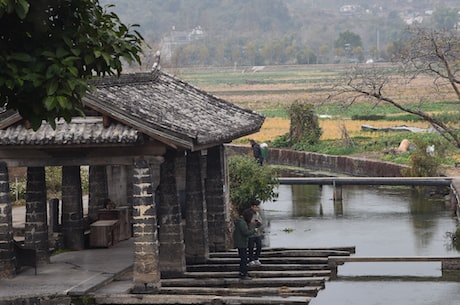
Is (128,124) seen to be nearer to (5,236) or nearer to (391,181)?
(5,236)

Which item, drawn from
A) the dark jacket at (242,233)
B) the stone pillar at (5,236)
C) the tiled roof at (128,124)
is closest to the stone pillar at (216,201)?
the tiled roof at (128,124)

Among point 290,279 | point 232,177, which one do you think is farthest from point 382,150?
point 290,279

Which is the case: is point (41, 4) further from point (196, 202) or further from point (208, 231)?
point (208, 231)

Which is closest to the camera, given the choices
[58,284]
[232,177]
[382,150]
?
[58,284]

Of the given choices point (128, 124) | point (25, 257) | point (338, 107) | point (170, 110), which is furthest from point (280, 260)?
point (338, 107)

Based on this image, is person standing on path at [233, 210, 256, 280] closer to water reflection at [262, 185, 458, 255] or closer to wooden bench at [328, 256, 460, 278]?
wooden bench at [328, 256, 460, 278]

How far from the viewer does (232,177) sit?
3152 centimetres

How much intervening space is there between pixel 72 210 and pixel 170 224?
347 centimetres

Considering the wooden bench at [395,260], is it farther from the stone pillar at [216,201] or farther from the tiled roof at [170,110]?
the tiled roof at [170,110]

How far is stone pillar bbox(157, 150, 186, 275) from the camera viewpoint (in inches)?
830

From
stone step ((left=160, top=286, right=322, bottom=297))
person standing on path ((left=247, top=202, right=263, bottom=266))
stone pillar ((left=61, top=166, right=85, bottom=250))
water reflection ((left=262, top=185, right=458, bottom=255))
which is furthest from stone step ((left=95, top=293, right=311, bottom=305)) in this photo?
water reflection ((left=262, top=185, right=458, bottom=255))

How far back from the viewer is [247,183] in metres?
31.4

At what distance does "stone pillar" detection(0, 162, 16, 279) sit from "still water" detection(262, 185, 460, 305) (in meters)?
5.29

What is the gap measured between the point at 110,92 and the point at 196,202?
3152mm
